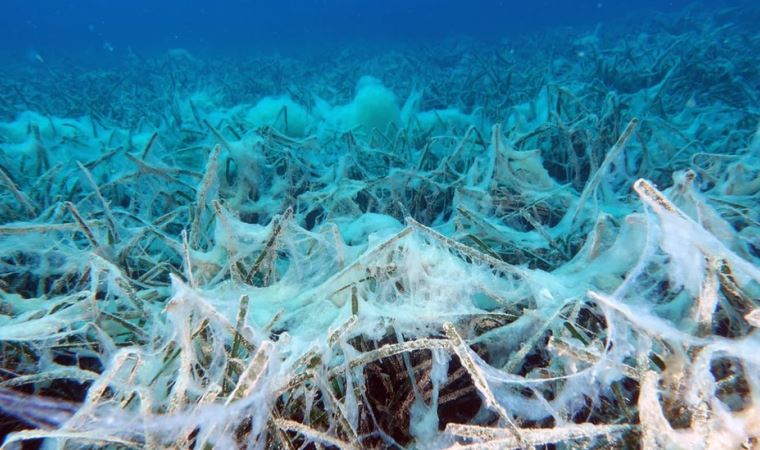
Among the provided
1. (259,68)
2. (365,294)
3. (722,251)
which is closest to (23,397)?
(365,294)

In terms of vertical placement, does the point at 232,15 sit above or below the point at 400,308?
above

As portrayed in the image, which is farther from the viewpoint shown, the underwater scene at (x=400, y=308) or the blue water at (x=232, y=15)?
the blue water at (x=232, y=15)

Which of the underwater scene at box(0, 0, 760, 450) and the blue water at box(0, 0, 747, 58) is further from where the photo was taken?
the blue water at box(0, 0, 747, 58)

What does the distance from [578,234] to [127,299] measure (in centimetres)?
165

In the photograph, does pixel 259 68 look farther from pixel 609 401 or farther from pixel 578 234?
pixel 609 401

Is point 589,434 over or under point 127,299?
under

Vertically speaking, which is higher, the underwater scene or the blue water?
the blue water

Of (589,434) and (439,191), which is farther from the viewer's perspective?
(439,191)

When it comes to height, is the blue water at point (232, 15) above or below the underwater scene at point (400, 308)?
above

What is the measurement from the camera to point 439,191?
2.30 metres

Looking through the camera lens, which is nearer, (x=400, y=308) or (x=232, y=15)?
(x=400, y=308)

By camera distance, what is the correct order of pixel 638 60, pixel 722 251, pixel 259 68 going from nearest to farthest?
pixel 722 251 → pixel 638 60 → pixel 259 68

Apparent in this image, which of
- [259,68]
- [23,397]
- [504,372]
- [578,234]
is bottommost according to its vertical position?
[578,234]

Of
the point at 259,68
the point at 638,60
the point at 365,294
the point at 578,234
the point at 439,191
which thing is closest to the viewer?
the point at 365,294
